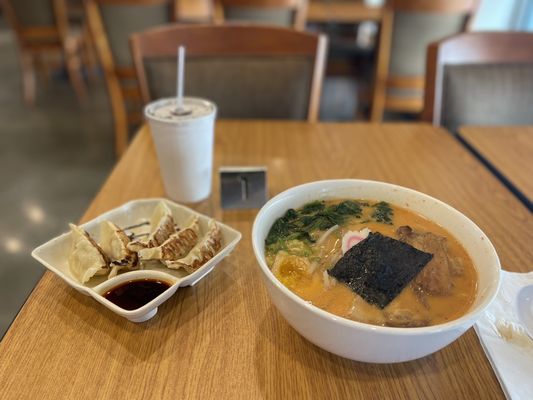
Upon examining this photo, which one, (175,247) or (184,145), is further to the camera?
(184,145)

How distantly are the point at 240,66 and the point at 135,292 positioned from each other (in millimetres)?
1001

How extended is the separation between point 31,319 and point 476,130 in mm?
1254

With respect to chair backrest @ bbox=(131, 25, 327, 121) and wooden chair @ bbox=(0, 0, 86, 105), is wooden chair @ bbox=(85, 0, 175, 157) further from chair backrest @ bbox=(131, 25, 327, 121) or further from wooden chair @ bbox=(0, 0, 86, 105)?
wooden chair @ bbox=(0, 0, 86, 105)

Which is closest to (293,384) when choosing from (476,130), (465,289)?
(465,289)

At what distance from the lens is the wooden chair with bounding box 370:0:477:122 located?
231 centimetres

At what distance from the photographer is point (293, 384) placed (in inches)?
20.7

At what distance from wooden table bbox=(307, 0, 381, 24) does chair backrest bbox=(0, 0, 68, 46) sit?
2050mm

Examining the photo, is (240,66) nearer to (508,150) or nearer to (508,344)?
(508,150)

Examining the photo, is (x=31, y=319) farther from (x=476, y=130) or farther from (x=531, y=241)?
(x=476, y=130)

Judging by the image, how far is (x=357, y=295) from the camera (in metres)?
0.52

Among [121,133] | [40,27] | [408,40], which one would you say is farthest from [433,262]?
[40,27]

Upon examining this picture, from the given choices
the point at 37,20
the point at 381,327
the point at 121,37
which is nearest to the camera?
the point at 381,327

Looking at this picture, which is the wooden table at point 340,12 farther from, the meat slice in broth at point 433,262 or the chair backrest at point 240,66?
the meat slice in broth at point 433,262

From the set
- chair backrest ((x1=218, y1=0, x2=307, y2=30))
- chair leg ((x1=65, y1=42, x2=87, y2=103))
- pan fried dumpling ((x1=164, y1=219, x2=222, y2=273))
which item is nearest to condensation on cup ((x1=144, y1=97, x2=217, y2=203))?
pan fried dumpling ((x1=164, y1=219, x2=222, y2=273))
